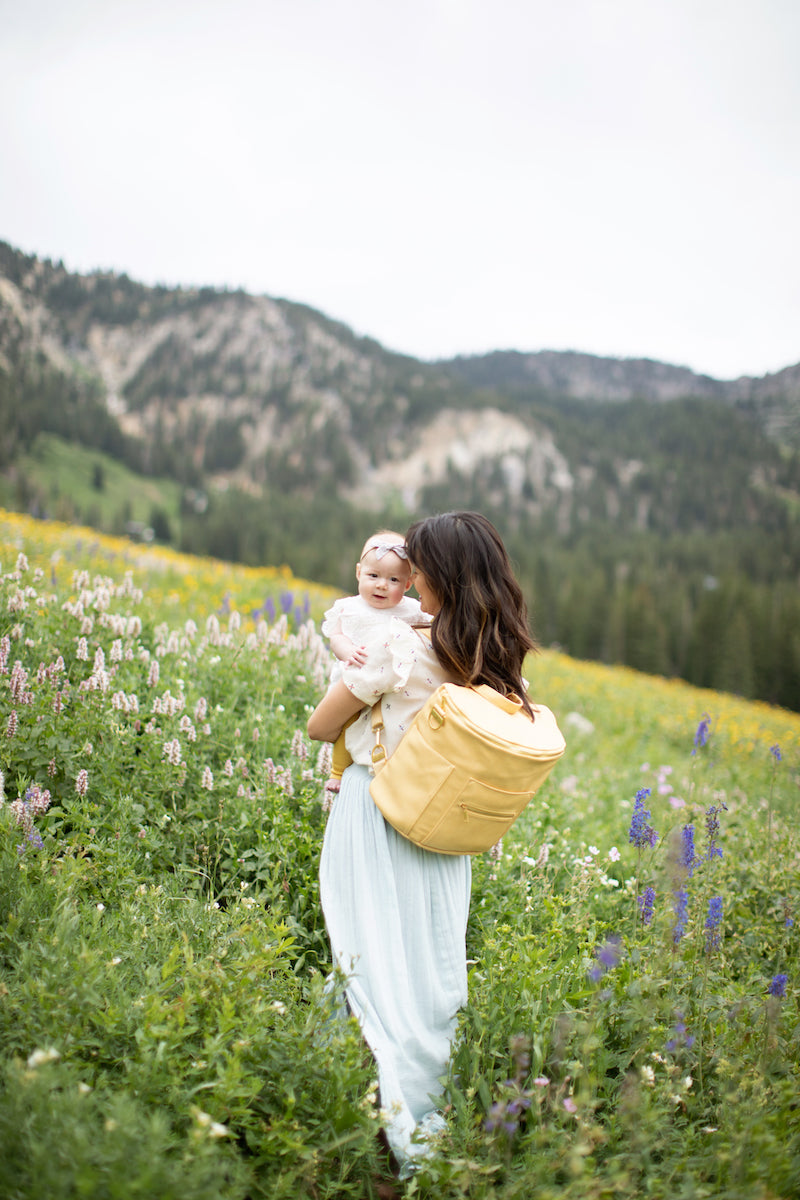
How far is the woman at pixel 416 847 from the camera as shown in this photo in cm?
277

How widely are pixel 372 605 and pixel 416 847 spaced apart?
1.15 metres

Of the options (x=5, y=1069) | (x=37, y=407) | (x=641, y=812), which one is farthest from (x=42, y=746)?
(x=37, y=407)

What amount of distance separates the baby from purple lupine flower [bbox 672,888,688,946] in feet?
6.35

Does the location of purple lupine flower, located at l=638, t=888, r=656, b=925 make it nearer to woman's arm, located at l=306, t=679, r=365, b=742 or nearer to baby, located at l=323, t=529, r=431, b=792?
baby, located at l=323, t=529, r=431, b=792

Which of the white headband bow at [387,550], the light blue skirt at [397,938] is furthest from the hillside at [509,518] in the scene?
the light blue skirt at [397,938]

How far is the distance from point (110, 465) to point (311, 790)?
518ft

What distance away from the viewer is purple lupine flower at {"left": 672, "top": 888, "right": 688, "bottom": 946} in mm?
3402

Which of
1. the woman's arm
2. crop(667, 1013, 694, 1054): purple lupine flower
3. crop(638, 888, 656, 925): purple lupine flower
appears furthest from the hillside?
crop(667, 1013, 694, 1054): purple lupine flower

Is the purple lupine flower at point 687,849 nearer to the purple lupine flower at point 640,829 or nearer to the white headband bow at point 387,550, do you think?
the purple lupine flower at point 640,829

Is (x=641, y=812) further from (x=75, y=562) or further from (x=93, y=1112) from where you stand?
(x=75, y=562)

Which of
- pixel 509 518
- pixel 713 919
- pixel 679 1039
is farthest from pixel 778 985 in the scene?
pixel 509 518

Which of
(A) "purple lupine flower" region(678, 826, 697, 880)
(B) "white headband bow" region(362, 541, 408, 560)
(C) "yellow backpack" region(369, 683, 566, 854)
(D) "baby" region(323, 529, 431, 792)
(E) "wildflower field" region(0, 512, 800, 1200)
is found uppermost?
(B) "white headband bow" region(362, 541, 408, 560)

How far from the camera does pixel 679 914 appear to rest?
3.58m

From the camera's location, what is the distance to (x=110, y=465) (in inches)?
5689
